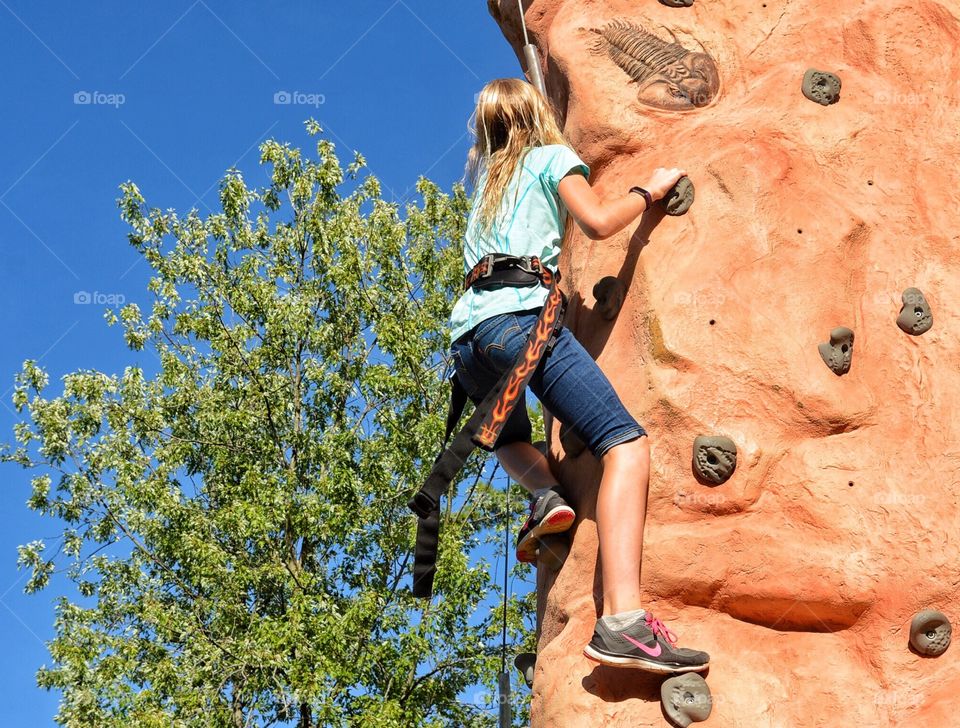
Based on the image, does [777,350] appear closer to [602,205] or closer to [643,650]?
[602,205]

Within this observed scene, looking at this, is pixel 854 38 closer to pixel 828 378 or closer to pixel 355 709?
pixel 828 378

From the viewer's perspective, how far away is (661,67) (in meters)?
4.32

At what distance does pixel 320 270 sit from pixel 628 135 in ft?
37.7

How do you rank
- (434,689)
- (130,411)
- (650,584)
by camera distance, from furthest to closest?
(130,411) < (434,689) < (650,584)

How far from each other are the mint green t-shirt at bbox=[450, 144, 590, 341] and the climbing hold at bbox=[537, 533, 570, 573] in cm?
77

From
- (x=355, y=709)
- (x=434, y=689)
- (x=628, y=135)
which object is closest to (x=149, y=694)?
(x=355, y=709)

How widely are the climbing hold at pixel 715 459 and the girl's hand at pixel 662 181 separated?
34.3 inches

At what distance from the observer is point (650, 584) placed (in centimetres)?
353

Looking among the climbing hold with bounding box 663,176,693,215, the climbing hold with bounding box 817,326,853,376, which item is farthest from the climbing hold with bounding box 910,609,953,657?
the climbing hold with bounding box 663,176,693,215

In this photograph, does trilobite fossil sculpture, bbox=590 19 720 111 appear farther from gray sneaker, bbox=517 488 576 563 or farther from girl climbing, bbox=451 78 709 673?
gray sneaker, bbox=517 488 576 563

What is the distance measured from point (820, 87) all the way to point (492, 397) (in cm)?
168

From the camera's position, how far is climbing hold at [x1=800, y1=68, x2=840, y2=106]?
4.14 m

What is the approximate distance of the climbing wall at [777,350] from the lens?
3.45 meters

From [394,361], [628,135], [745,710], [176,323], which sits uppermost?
[176,323]
